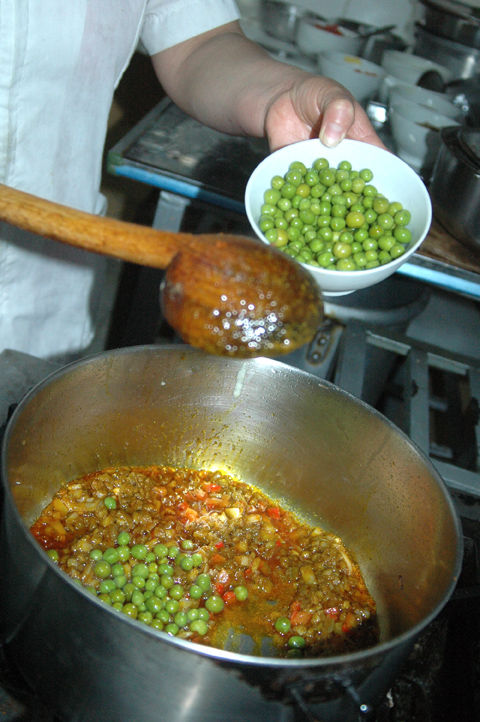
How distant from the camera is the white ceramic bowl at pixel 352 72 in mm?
2432

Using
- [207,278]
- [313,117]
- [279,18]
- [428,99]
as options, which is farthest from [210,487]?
[279,18]

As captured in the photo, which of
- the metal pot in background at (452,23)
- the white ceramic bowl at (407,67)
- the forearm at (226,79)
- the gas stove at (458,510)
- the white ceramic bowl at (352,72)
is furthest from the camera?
the metal pot in background at (452,23)

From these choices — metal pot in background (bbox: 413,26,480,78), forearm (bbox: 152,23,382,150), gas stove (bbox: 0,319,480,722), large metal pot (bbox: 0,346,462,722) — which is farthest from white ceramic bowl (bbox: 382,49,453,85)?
large metal pot (bbox: 0,346,462,722)

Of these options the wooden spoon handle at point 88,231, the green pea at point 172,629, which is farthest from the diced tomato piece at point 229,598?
the wooden spoon handle at point 88,231

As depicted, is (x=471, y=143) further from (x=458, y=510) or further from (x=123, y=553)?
(x=123, y=553)

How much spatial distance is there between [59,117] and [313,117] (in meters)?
0.55

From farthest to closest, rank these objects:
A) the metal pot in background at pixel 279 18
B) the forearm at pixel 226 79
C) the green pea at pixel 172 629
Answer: the metal pot in background at pixel 279 18 < the forearm at pixel 226 79 < the green pea at pixel 172 629

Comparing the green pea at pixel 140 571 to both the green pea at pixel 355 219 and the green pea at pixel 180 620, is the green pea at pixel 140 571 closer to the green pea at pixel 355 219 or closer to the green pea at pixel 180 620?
the green pea at pixel 180 620

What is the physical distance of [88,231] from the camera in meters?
0.90

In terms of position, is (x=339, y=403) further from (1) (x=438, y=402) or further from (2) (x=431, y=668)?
(1) (x=438, y=402)

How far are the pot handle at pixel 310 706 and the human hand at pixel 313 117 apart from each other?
0.99m

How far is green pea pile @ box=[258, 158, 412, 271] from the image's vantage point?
4.30ft

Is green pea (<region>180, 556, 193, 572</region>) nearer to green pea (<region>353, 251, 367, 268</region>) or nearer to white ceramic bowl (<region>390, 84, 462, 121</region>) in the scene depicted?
green pea (<region>353, 251, 367, 268</region>)

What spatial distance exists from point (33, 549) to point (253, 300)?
1.38ft
